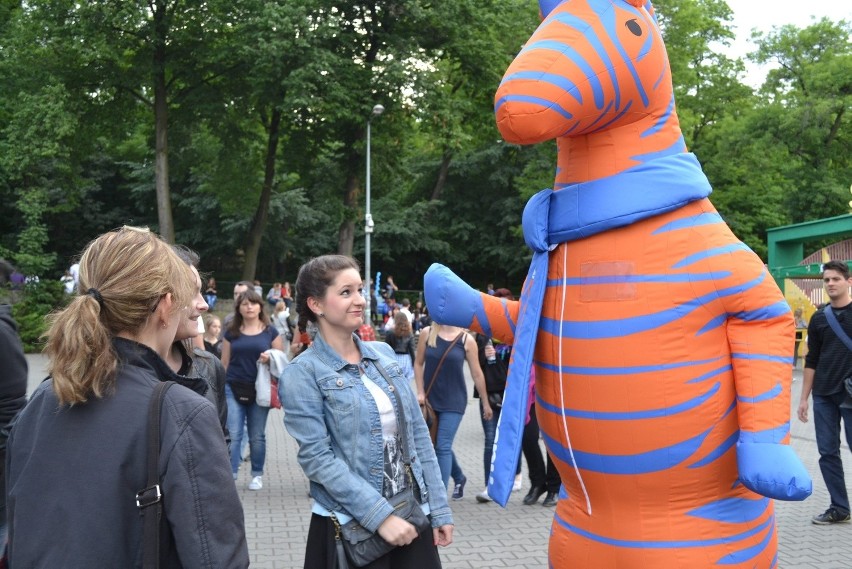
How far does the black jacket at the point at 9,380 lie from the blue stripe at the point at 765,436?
3337 mm

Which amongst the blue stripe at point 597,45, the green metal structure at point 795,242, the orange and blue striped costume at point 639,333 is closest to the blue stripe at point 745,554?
the orange and blue striped costume at point 639,333

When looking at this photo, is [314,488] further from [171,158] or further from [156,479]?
[171,158]

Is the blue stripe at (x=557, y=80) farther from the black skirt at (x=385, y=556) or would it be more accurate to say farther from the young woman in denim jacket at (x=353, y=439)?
the black skirt at (x=385, y=556)

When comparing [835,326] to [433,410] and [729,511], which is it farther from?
[729,511]

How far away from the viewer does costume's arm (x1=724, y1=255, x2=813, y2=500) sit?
267 cm

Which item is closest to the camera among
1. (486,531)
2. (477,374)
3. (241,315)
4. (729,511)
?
(729,511)

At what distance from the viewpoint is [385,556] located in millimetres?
3031

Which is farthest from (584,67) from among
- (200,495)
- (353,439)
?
(200,495)

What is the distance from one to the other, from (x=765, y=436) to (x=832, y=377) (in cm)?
396

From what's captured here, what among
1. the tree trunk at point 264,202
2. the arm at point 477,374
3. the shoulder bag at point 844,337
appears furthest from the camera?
the tree trunk at point 264,202

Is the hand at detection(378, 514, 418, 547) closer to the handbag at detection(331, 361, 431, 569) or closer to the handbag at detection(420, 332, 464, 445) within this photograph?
the handbag at detection(331, 361, 431, 569)

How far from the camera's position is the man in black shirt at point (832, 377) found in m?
6.12

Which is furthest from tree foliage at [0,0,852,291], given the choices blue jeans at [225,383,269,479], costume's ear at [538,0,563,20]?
costume's ear at [538,0,563,20]

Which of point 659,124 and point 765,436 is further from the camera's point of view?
point 659,124
